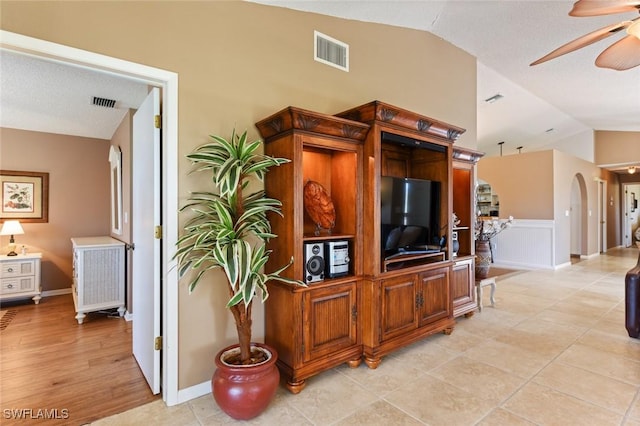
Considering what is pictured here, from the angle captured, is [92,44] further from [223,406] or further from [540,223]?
[540,223]

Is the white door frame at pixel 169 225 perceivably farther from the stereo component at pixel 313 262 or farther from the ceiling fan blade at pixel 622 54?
the ceiling fan blade at pixel 622 54

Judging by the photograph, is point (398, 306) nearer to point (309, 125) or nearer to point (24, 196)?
point (309, 125)

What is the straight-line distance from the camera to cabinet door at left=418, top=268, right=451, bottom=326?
9.67 feet

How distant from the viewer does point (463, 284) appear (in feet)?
12.1

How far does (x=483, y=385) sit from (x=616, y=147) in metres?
9.47

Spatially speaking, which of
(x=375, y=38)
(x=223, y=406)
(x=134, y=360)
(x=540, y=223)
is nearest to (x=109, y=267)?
(x=134, y=360)

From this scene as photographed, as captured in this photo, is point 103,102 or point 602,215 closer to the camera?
point 103,102

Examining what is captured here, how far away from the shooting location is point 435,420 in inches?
74.9

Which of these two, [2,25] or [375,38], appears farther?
[375,38]

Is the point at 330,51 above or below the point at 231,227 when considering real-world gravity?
above

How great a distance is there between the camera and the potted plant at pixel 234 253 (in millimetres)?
1870

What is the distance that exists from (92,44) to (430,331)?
3378 mm

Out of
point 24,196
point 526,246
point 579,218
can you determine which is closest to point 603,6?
point 526,246

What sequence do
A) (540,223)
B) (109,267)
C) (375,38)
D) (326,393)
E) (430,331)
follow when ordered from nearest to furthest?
(326,393) < (430,331) < (375,38) < (109,267) < (540,223)
